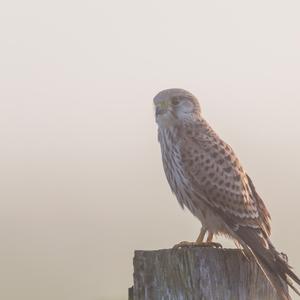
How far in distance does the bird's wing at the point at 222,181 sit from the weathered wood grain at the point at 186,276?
176 cm

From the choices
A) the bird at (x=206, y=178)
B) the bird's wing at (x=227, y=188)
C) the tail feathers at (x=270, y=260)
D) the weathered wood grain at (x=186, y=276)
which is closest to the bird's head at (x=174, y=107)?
the bird at (x=206, y=178)

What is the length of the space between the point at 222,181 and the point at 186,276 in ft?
7.51

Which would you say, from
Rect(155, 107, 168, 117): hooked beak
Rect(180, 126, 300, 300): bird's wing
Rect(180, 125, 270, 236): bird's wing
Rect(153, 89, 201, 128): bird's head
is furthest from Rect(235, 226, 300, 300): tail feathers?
Rect(155, 107, 168, 117): hooked beak

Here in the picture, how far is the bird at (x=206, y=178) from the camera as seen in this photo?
235 inches

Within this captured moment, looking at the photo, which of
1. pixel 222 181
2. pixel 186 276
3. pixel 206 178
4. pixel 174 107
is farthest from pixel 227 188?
pixel 186 276

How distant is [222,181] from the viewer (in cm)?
628

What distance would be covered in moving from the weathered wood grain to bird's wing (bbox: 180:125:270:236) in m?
1.76

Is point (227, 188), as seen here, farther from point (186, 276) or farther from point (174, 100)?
point (186, 276)

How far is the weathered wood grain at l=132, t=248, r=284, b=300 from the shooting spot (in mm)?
4027

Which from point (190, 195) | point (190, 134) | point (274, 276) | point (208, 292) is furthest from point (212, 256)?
point (190, 134)

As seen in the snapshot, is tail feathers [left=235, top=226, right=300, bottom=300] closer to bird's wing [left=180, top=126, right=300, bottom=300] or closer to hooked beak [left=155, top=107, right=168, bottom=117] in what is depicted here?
bird's wing [left=180, top=126, right=300, bottom=300]

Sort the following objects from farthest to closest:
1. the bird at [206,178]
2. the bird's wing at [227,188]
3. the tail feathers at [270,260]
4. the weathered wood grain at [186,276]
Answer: the bird at [206,178]
the bird's wing at [227,188]
the tail feathers at [270,260]
the weathered wood grain at [186,276]

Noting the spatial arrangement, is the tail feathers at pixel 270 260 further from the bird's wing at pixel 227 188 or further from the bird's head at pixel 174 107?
the bird's head at pixel 174 107

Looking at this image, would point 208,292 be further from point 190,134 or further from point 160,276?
point 190,134
